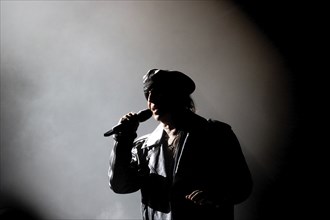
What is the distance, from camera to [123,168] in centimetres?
124

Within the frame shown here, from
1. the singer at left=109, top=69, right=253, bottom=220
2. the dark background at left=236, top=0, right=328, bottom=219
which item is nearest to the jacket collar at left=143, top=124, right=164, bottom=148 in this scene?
the singer at left=109, top=69, right=253, bottom=220

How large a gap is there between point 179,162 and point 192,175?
0.06 metres

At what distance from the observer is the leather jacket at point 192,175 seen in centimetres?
115

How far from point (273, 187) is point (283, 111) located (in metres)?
0.38

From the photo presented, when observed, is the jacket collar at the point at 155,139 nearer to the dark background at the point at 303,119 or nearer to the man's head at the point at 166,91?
the man's head at the point at 166,91

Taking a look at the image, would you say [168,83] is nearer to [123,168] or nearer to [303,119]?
[123,168]

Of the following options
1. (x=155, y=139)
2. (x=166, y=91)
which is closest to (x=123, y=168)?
(x=155, y=139)

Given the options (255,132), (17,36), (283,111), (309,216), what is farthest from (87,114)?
(309,216)

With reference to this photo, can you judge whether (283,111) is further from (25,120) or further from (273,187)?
(25,120)

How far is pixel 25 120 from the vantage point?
2184mm

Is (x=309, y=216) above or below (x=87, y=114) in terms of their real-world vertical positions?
below

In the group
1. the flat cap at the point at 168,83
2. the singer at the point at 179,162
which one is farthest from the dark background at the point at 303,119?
the flat cap at the point at 168,83

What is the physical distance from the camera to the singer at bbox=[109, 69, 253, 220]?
1161 millimetres

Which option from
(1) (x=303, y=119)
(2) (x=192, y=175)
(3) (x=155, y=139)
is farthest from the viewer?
(1) (x=303, y=119)
